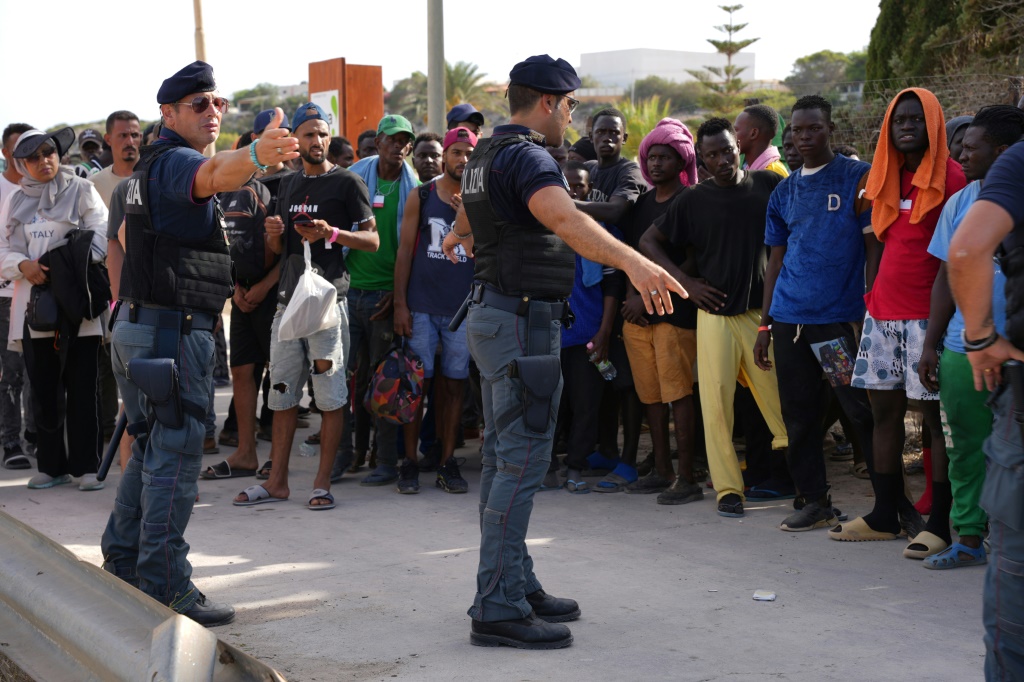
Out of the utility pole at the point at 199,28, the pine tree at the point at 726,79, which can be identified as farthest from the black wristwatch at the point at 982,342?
the pine tree at the point at 726,79

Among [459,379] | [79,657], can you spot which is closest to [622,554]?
[459,379]

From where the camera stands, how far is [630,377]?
7.07m

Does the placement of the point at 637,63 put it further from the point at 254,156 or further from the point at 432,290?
the point at 254,156

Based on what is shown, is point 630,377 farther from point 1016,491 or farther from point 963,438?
point 1016,491

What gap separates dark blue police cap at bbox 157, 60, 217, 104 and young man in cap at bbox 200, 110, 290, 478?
2.65m

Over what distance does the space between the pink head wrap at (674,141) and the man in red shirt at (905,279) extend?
1468mm

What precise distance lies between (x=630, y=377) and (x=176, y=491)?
3366 mm

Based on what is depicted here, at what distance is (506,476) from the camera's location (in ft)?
14.0

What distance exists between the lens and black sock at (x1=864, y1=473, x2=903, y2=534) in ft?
18.3

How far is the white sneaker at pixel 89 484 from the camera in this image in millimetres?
7074

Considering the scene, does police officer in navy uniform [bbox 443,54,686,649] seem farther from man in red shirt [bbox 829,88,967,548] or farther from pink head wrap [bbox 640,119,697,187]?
pink head wrap [bbox 640,119,697,187]

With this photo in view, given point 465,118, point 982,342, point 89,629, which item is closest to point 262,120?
point 465,118

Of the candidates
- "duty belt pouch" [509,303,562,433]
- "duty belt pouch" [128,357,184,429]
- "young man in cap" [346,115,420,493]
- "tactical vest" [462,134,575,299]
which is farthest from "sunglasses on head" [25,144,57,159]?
"duty belt pouch" [509,303,562,433]

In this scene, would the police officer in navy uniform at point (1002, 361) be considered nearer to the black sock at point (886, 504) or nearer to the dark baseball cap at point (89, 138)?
the black sock at point (886, 504)
